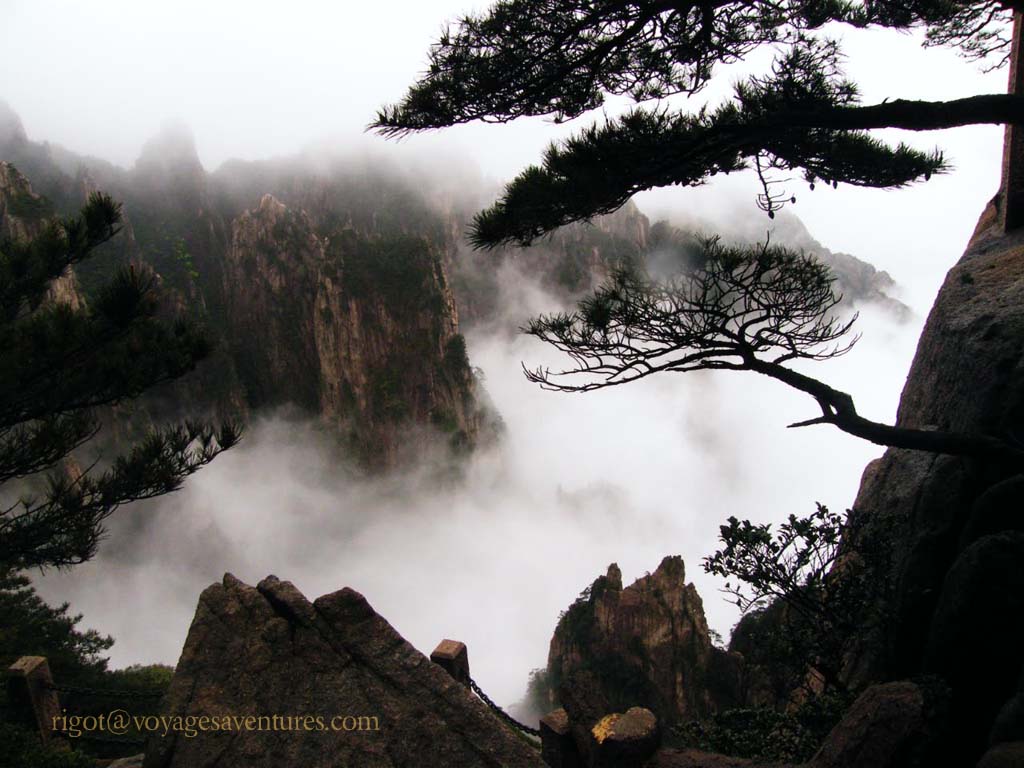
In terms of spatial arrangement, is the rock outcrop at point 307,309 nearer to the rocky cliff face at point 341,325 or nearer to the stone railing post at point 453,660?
the rocky cliff face at point 341,325

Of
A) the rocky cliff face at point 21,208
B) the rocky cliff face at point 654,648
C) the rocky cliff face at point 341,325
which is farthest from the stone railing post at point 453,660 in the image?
the rocky cliff face at point 341,325

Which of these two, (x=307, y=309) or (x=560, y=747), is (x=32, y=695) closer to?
(x=560, y=747)

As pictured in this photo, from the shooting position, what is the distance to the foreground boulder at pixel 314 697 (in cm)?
393

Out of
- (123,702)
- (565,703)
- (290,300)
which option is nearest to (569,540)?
(290,300)

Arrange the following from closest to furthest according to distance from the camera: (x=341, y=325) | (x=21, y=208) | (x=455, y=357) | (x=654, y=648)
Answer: (x=654, y=648) < (x=21, y=208) < (x=341, y=325) < (x=455, y=357)

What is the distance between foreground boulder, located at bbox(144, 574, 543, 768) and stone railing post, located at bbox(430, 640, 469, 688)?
0.81m

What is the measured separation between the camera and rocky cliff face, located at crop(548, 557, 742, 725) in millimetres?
26203

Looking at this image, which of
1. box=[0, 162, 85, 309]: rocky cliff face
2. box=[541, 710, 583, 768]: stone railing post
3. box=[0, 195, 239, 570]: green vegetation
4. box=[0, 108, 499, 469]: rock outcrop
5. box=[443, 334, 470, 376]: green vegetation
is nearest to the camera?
box=[541, 710, 583, 768]: stone railing post

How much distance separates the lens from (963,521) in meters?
4.46

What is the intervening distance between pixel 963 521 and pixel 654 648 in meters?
25.3

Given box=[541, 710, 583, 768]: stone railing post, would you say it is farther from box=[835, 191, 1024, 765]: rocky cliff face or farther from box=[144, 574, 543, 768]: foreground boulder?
box=[835, 191, 1024, 765]: rocky cliff face

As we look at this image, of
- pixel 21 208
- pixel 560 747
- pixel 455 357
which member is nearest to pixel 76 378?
pixel 560 747

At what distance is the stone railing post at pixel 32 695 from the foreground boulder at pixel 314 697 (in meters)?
1.87

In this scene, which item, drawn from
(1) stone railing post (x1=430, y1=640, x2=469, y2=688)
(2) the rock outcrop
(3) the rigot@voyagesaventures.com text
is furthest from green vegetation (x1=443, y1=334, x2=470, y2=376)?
(3) the rigot@voyagesaventures.com text
